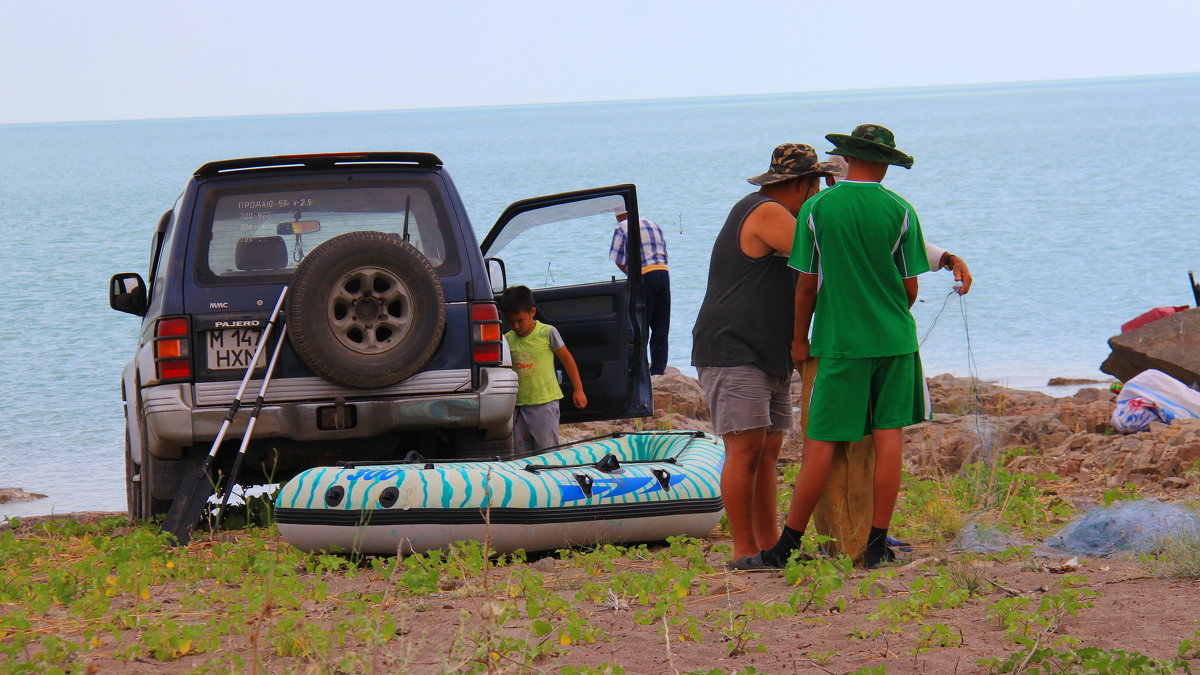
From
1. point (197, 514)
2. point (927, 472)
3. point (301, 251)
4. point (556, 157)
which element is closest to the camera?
point (197, 514)

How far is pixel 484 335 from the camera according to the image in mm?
6918

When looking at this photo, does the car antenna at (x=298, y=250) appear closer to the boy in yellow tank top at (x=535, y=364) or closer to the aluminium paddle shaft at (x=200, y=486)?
the aluminium paddle shaft at (x=200, y=486)

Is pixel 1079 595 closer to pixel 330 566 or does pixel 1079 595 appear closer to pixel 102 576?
pixel 330 566

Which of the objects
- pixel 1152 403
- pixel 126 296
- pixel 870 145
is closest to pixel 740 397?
pixel 870 145

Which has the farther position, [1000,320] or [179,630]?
[1000,320]

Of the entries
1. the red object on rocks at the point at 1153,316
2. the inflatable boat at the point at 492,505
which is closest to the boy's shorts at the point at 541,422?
the inflatable boat at the point at 492,505

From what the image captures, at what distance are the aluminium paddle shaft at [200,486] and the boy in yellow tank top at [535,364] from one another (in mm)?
1513

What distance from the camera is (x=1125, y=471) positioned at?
26.2ft

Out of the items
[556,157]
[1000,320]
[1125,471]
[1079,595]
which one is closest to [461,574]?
[1079,595]

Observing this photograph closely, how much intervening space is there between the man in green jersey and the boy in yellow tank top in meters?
2.61

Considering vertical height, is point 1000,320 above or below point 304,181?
below

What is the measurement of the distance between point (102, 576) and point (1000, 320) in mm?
19254

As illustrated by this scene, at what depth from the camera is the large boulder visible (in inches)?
434

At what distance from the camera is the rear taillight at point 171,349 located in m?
6.63
